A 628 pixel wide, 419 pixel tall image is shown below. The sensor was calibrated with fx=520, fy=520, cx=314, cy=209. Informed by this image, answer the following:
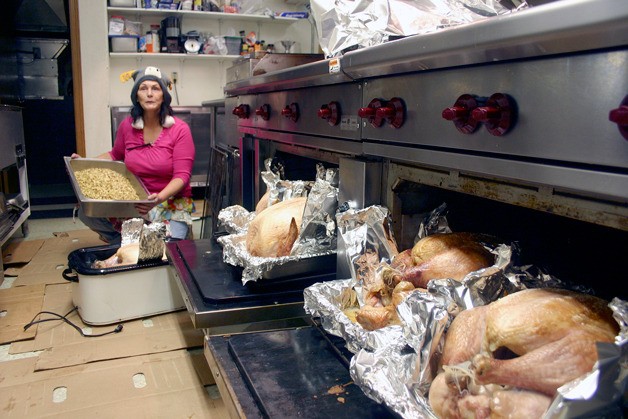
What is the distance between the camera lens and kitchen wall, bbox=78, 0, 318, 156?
469 centimetres

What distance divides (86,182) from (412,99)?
222 centimetres

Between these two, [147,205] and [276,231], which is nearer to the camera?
[276,231]

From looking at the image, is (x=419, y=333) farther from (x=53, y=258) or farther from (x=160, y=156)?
(x=53, y=258)

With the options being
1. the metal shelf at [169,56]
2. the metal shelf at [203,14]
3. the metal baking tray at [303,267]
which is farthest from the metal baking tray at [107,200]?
the metal shelf at [203,14]

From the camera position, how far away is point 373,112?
1.11m

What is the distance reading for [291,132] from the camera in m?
1.74

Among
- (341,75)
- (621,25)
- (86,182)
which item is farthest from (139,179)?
(621,25)

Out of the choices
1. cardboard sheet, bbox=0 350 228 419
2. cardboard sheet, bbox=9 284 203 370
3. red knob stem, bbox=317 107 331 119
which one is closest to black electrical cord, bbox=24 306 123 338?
cardboard sheet, bbox=9 284 203 370

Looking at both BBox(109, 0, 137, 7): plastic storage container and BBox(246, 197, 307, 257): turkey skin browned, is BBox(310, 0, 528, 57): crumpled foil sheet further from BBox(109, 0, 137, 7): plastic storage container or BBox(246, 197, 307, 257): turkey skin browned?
BBox(109, 0, 137, 7): plastic storage container

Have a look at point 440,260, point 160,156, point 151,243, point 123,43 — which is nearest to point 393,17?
point 440,260

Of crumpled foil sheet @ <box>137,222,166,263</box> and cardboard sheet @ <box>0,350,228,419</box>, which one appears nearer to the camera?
cardboard sheet @ <box>0,350,228,419</box>

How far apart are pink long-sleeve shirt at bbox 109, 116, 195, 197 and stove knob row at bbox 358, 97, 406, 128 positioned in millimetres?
2024

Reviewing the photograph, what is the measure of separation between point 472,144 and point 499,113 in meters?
0.09

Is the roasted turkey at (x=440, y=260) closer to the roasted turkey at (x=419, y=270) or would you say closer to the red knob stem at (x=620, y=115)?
the roasted turkey at (x=419, y=270)
